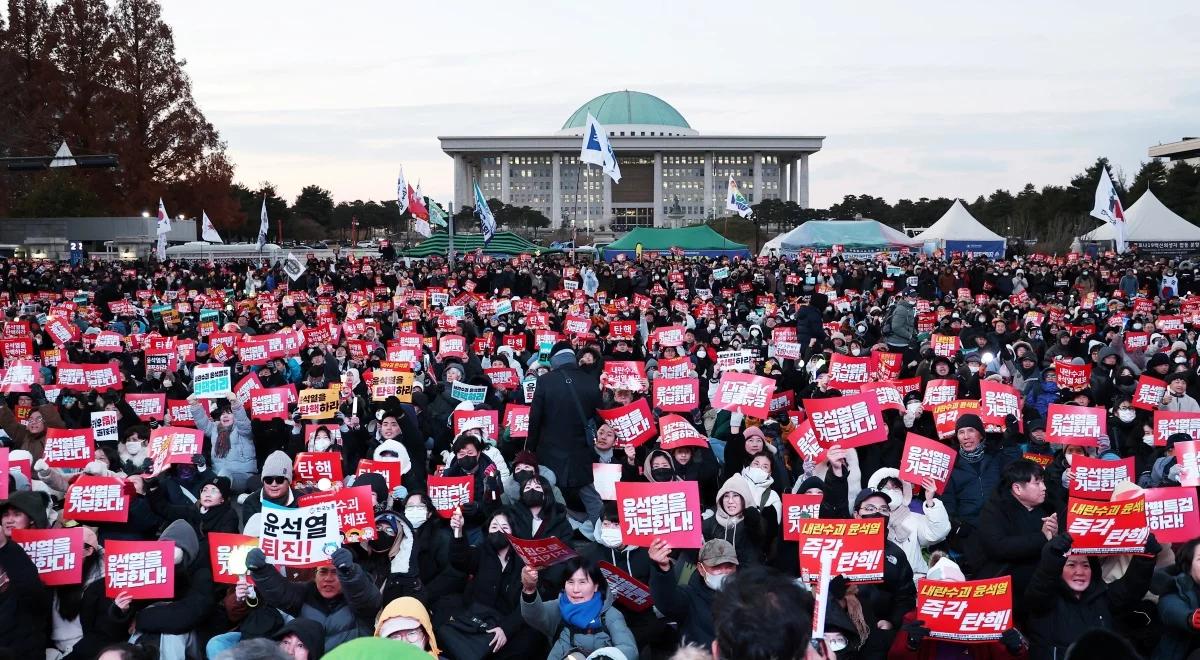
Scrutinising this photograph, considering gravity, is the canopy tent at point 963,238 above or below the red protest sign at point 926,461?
above

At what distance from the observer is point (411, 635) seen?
147 inches

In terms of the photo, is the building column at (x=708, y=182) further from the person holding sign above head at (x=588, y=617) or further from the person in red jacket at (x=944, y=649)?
the person holding sign above head at (x=588, y=617)

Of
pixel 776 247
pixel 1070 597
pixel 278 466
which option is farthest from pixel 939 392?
pixel 776 247

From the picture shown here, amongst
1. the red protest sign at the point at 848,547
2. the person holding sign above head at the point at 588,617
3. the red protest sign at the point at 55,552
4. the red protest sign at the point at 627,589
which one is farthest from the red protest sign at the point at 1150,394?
the red protest sign at the point at 55,552

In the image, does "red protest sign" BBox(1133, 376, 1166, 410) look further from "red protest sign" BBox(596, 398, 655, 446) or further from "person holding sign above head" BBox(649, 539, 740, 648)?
"person holding sign above head" BBox(649, 539, 740, 648)

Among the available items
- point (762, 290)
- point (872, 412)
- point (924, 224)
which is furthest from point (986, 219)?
point (872, 412)

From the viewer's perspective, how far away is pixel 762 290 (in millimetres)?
19828

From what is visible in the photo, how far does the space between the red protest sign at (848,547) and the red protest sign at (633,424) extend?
8.63 ft

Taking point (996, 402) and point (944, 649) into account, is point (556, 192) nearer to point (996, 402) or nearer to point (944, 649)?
point (996, 402)

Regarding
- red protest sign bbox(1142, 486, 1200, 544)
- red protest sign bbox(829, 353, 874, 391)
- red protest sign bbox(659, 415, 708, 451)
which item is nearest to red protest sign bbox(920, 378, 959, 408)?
red protest sign bbox(829, 353, 874, 391)

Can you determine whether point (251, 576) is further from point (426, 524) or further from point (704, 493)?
point (704, 493)

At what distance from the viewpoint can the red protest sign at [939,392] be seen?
26.5 feet

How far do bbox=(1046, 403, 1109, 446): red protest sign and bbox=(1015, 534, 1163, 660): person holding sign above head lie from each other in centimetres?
241

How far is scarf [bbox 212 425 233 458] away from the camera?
24.3 ft
